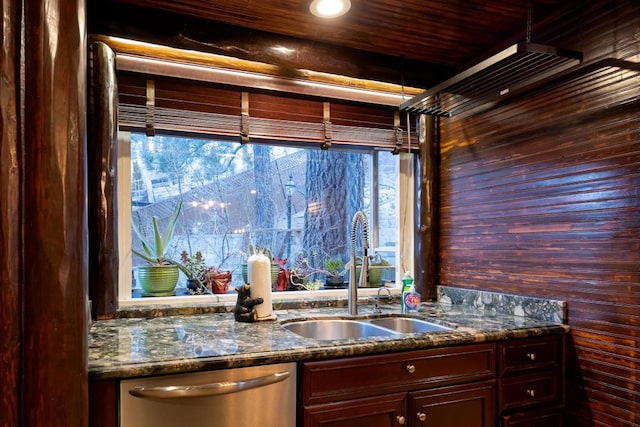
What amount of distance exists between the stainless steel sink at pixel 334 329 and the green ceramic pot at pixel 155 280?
68 centimetres

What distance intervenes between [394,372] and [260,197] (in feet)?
4.18

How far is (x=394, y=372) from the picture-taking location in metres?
1.62

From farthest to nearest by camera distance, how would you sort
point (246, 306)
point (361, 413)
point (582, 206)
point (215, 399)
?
point (246, 306)
point (582, 206)
point (361, 413)
point (215, 399)

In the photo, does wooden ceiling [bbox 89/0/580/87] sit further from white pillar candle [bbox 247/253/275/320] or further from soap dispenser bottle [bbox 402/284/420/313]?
soap dispenser bottle [bbox 402/284/420/313]

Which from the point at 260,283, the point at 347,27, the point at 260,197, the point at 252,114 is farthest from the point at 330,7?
the point at 260,283

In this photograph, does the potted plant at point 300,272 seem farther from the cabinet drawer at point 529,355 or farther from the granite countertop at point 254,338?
the cabinet drawer at point 529,355

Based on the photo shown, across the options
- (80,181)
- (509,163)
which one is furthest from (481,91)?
(80,181)

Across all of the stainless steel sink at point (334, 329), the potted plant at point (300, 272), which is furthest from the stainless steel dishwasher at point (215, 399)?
the potted plant at point (300, 272)

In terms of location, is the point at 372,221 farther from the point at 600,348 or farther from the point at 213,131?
the point at 600,348

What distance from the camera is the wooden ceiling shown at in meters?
1.90

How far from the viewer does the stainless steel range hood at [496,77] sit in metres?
1.46

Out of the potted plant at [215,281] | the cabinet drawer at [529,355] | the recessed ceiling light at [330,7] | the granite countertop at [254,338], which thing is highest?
the recessed ceiling light at [330,7]

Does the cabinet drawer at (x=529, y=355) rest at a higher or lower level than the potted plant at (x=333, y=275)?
lower

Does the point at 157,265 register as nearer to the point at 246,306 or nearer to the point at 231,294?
the point at 231,294
